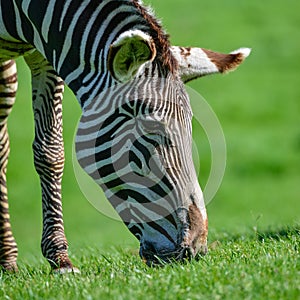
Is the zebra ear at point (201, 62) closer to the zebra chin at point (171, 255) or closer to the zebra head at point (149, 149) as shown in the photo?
the zebra head at point (149, 149)

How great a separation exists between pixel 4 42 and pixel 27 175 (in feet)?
64.8

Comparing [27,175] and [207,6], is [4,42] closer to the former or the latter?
[27,175]

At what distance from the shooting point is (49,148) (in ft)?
30.8

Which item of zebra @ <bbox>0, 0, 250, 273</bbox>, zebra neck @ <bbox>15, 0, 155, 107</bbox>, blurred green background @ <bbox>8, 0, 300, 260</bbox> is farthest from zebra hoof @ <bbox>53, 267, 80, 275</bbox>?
blurred green background @ <bbox>8, 0, 300, 260</bbox>

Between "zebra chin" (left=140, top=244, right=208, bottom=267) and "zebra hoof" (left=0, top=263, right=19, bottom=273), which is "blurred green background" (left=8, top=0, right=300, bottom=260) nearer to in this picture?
"zebra hoof" (left=0, top=263, right=19, bottom=273)

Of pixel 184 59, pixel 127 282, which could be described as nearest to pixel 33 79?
pixel 184 59

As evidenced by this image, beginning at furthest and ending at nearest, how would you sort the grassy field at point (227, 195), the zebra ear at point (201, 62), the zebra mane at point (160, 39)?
the zebra ear at point (201, 62) < the zebra mane at point (160, 39) < the grassy field at point (227, 195)

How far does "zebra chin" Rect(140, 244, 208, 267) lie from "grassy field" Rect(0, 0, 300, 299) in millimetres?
74

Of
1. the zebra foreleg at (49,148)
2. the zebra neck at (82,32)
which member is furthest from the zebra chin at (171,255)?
the zebra foreleg at (49,148)

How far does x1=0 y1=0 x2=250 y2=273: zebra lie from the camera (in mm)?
6457

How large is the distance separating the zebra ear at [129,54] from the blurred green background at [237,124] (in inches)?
520

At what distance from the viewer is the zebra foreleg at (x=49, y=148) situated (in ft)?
29.6

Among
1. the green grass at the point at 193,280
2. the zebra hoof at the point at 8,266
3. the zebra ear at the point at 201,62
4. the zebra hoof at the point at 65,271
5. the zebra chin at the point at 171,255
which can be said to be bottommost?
the zebra hoof at the point at 8,266

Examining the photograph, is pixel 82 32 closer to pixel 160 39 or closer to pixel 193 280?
pixel 160 39
